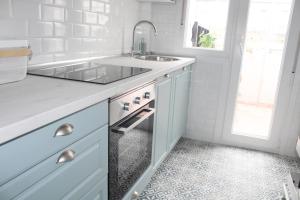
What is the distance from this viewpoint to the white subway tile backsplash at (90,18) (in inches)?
81.3

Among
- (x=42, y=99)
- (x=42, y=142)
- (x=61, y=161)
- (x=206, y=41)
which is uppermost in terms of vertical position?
(x=206, y=41)

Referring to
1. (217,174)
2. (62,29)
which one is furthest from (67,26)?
(217,174)

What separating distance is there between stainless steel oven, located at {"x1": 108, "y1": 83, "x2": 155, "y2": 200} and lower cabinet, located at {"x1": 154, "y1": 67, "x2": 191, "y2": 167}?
0.53ft

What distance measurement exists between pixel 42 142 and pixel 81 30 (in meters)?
1.34

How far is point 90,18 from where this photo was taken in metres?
2.12

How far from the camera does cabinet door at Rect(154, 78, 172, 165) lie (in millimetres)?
2027

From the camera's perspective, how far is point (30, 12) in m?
1.58

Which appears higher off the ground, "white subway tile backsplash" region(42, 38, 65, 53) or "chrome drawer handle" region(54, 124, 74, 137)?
"white subway tile backsplash" region(42, 38, 65, 53)

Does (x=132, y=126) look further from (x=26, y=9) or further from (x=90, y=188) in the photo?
(x=26, y=9)

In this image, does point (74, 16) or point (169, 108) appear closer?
point (74, 16)

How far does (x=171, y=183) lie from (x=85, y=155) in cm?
125

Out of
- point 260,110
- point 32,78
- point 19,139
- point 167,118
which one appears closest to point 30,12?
point 32,78

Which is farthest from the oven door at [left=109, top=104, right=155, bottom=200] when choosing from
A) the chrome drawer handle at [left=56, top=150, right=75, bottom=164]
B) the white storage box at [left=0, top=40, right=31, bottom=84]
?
the white storage box at [left=0, top=40, right=31, bottom=84]

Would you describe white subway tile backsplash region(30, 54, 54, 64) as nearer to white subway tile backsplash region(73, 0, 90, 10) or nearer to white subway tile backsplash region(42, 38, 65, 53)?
white subway tile backsplash region(42, 38, 65, 53)
